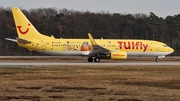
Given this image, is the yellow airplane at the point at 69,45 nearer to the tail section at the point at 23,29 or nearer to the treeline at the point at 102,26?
the tail section at the point at 23,29

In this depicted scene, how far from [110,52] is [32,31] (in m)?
9.88

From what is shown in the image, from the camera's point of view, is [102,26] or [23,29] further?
[102,26]

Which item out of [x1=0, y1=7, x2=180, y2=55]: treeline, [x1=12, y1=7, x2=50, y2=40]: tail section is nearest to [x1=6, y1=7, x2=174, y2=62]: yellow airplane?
[x1=12, y1=7, x2=50, y2=40]: tail section

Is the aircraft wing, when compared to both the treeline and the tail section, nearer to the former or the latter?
the tail section

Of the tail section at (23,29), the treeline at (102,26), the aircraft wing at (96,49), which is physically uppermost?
the treeline at (102,26)

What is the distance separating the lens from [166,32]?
111 meters

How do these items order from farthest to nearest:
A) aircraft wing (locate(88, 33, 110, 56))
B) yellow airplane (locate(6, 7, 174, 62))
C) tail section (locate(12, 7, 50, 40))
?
tail section (locate(12, 7, 50, 40))
yellow airplane (locate(6, 7, 174, 62))
aircraft wing (locate(88, 33, 110, 56))

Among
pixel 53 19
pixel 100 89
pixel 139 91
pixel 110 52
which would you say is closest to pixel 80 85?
pixel 100 89

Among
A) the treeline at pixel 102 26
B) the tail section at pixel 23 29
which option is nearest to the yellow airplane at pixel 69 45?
the tail section at pixel 23 29

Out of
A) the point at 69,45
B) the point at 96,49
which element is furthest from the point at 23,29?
the point at 96,49

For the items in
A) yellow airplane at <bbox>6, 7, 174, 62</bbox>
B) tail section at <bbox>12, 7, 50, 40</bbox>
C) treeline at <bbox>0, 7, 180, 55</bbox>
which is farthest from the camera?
treeline at <bbox>0, 7, 180, 55</bbox>

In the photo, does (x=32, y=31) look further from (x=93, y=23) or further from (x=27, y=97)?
(x=93, y=23)

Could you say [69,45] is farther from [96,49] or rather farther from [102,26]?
[102,26]

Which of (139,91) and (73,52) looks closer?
(139,91)
